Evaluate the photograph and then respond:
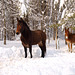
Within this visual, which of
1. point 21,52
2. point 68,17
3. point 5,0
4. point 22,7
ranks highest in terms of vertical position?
point 5,0

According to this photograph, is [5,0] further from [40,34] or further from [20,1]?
[40,34]

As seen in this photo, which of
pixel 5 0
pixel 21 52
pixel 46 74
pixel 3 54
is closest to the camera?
pixel 46 74

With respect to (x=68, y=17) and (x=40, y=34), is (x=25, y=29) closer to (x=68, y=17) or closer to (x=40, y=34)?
(x=40, y=34)

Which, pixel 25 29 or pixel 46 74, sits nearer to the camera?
pixel 46 74

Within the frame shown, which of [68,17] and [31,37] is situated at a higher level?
[68,17]

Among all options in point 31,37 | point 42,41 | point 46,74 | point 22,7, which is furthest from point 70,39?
point 46,74

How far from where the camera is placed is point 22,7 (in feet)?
34.0

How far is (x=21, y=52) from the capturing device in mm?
7465

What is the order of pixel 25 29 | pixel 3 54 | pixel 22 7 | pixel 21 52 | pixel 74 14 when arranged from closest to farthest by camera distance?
pixel 25 29
pixel 3 54
pixel 21 52
pixel 74 14
pixel 22 7

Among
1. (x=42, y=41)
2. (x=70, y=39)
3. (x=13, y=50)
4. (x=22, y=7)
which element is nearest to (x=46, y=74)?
(x=42, y=41)

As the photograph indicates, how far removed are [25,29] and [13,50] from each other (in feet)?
7.34

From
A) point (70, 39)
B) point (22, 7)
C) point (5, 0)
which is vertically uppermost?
point (5, 0)

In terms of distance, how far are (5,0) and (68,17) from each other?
27.6ft

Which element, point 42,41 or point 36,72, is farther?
point 42,41
